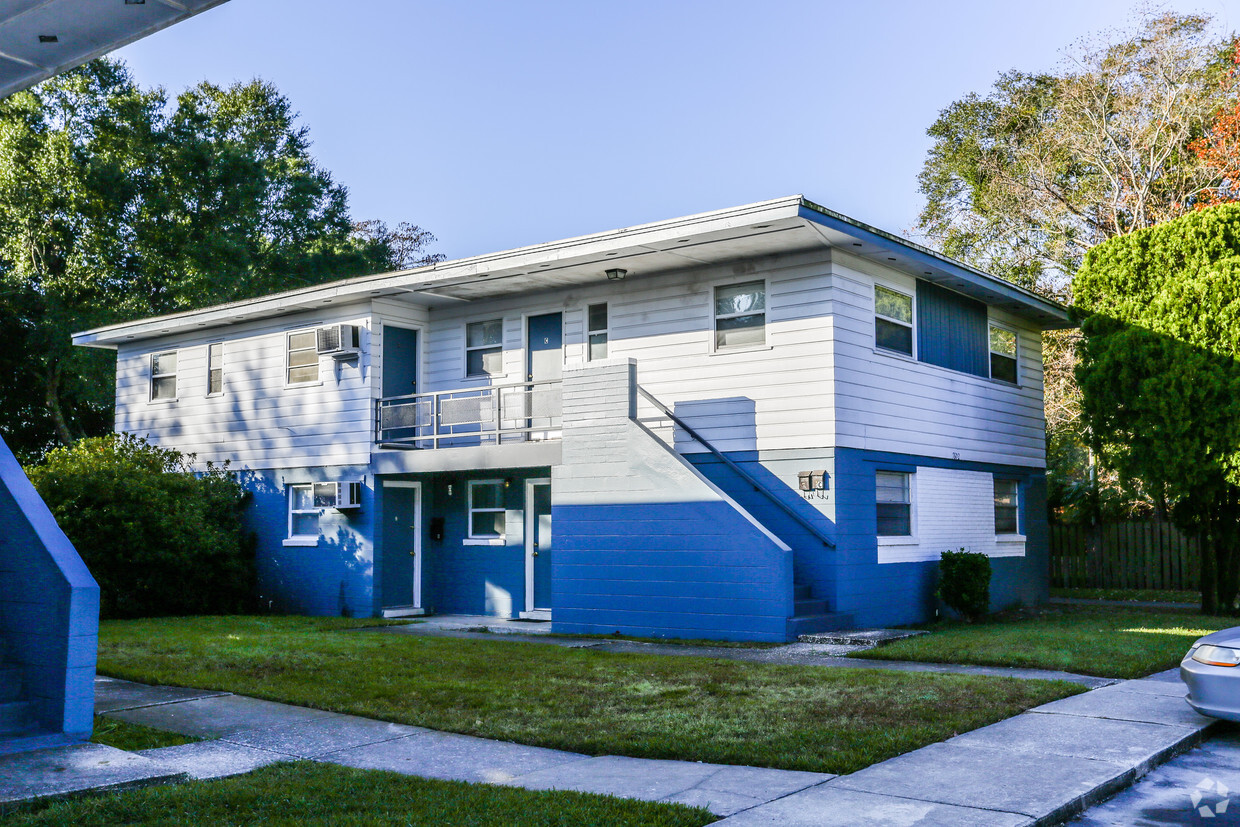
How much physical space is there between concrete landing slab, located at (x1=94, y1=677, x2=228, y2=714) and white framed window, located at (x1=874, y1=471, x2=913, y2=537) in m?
9.34

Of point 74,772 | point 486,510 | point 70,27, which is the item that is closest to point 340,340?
point 486,510

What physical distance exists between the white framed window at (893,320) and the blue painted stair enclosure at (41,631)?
11.1 metres

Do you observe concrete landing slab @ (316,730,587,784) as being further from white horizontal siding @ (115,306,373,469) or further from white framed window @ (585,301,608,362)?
white horizontal siding @ (115,306,373,469)

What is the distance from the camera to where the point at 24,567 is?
7.75 metres

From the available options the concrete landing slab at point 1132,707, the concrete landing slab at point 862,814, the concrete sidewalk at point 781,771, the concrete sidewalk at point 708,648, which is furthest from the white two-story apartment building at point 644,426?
the concrete landing slab at point 862,814

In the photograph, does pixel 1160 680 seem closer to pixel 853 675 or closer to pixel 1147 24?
pixel 853 675

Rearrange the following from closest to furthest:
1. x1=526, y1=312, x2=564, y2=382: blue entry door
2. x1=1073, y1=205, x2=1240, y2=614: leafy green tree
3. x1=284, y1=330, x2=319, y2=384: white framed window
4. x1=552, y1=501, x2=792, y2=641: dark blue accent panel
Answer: x1=552, y1=501, x2=792, y2=641: dark blue accent panel → x1=1073, y1=205, x2=1240, y2=614: leafy green tree → x1=526, y1=312, x2=564, y2=382: blue entry door → x1=284, y1=330, x2=319, y2=384: white framed window

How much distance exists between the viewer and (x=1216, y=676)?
297 inches

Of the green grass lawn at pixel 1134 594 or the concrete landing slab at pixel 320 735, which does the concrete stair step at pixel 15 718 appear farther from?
the green grass lawn at pixel 1134 594

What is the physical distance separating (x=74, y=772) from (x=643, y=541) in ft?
29.2

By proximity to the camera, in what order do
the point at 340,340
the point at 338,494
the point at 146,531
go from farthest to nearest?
the point at 338,494 → the point at 340,340 → the point at 146,531

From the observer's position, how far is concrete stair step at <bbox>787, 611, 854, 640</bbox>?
13.3 metres

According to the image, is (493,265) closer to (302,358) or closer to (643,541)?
(643,541)

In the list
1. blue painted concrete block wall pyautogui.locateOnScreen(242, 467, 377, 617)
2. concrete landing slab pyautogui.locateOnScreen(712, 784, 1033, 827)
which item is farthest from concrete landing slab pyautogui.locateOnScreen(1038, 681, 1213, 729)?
blue painted concrete block wall pyautogui.locateOnScreen(242, 467, 377, 617)
